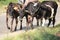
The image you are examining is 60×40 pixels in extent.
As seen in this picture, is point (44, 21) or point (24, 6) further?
point (44, 21)

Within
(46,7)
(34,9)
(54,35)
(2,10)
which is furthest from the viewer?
(2,10)

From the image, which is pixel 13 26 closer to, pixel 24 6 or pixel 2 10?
pixel 24 6

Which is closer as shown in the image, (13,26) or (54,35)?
(54,35)

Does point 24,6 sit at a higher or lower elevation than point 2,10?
higher

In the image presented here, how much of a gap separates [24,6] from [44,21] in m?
1.65

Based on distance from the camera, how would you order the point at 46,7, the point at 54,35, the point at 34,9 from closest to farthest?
the point at 54,35 → the point at 34,9 → the point at 46,7

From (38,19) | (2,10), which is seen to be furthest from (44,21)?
(2,10)

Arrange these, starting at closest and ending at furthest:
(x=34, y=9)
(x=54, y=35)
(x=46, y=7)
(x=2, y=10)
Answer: (x=54, y=35)
(x=34, y=9)
(x=46, y=7)
(x=2, y=10)

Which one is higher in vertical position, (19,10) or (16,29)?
(19,10)

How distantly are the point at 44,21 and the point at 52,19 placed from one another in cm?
64

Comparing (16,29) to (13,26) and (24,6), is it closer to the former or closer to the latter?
(13,26)

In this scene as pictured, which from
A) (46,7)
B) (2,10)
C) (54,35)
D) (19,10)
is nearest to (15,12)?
(19,10)

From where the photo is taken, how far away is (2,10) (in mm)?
22219

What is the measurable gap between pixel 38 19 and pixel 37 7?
1.51 m
